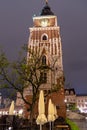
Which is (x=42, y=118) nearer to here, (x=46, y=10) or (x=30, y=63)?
(x=30, y=63)

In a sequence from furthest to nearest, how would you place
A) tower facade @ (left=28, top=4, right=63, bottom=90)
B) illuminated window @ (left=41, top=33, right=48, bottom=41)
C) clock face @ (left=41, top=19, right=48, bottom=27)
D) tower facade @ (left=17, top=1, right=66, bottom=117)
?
1. clock face @ (left=41, top=19, right=48, bottom=27)
2. illuminated window @ (left=41, top=33, right=48, bottom=41)
3. tower facade @ (left=28, top=4, right=63, bottom=90)
4. tower facade @ (left=17, top=1, right=66, bottom=117)

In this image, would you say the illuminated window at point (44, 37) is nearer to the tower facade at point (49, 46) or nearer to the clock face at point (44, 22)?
the tower facade at point (49, 46)

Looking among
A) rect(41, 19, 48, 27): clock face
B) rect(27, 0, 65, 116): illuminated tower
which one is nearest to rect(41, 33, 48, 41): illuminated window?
rect(27, 0, 65, 116): illuminated tower

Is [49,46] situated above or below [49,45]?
below

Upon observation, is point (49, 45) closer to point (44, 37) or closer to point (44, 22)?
point (44, 37)

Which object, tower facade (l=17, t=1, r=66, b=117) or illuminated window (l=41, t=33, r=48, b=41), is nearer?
tower facade (l=17, t=1, r=66, b=117)

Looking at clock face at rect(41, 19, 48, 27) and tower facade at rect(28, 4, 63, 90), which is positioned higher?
clock face at rect(41, 19, 48, 27)

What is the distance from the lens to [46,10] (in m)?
53.3

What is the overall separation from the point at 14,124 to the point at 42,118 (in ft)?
13.9

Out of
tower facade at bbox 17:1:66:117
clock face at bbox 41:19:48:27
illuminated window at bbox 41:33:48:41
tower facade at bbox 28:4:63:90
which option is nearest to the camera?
tower facade at bbox 17:1:66:117

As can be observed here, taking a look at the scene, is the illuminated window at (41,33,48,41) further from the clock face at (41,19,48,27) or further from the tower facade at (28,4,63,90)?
the clock face at (41,19,48,27)

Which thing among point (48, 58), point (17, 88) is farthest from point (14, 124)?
point (48, 58)

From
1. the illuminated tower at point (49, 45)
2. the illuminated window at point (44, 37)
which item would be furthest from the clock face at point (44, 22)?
the illuminated window at point (44, 37)

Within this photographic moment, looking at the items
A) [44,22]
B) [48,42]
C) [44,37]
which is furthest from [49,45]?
[44,22]
